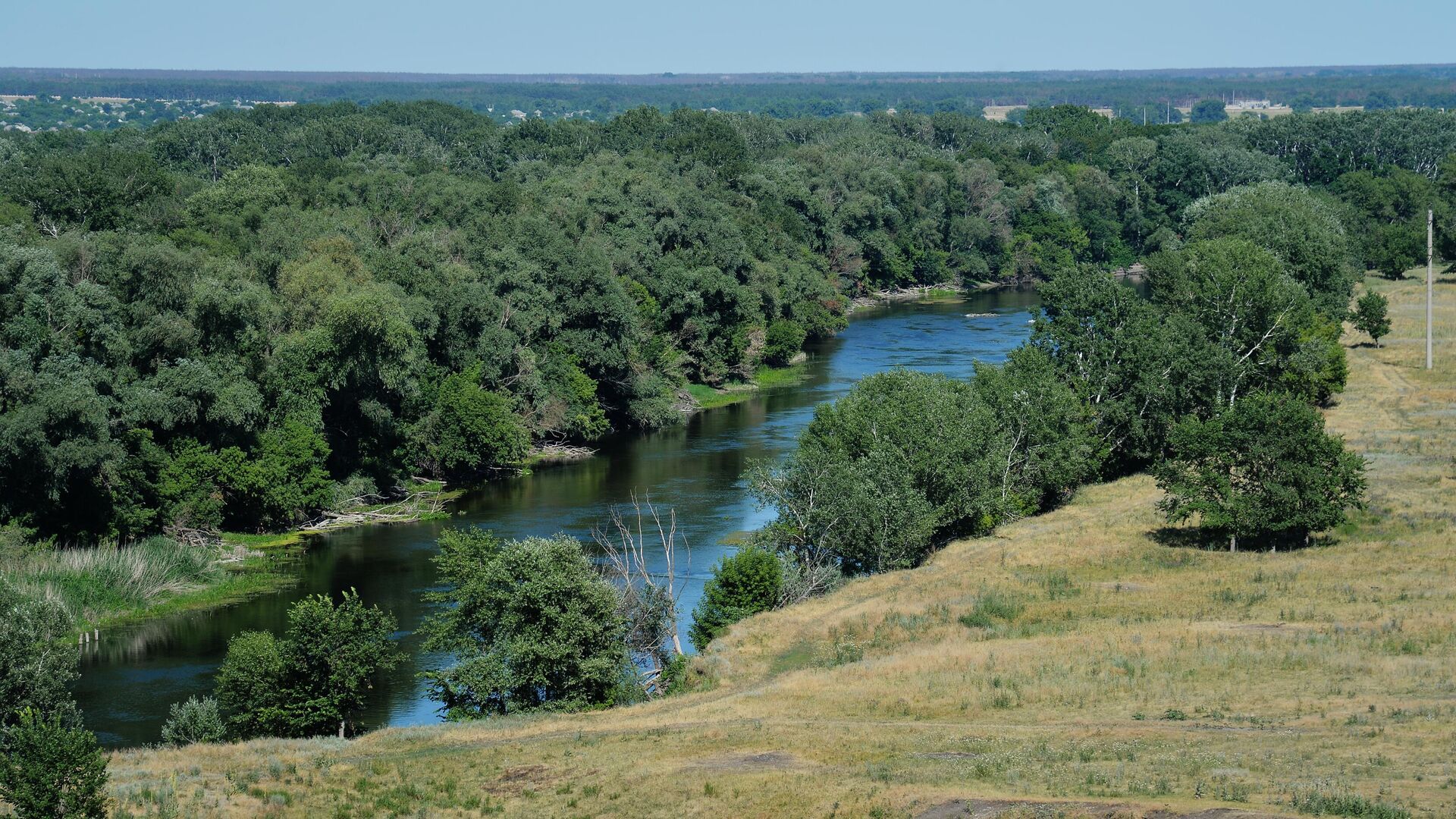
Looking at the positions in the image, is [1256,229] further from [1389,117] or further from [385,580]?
[1389,117]

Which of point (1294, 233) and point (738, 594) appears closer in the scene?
point (738, 594)

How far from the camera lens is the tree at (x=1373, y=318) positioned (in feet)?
305

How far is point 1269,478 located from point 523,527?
1142 inches

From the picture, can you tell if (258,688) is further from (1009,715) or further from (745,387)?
(745,387)

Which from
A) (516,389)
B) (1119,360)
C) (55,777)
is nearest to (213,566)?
(516,389)

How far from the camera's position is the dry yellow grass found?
2955cm

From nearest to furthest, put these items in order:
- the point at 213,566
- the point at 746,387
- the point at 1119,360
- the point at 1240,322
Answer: the point at 213,566, the point at 1119,360, the point at 1240,322, the point at 746,387

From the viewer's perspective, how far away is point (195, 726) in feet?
127

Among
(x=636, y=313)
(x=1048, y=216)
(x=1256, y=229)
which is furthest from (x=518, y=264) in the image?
(x=1048, y=216)

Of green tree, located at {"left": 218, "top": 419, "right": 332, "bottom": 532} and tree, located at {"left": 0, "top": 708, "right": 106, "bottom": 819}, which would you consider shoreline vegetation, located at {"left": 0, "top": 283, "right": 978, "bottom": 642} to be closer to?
green tree, located at {"left": 218, "top": 419, "right": 332, "bottom": 532}

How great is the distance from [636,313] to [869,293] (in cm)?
5482

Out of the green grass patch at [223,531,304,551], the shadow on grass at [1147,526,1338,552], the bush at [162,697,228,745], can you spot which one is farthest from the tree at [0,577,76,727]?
the shadow on grass at [1147,526,1338,552]

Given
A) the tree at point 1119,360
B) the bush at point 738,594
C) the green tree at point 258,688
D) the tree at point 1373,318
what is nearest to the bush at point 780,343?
the tree at point 1119,360

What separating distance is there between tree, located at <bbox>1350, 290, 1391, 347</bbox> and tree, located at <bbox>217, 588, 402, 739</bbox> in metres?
71.6
